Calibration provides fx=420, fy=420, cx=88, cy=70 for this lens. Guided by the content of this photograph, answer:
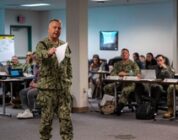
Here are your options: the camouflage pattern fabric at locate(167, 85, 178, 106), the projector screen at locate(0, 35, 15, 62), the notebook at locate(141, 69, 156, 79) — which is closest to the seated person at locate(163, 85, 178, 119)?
the camouflage pattern fabric at locate(167, 85, 178, 106)

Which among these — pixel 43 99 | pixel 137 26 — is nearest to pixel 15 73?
pixel 43 99

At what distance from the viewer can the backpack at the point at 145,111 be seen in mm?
7719

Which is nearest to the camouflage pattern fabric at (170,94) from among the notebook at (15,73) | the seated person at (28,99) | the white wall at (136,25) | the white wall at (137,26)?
the seated person at (28,99)

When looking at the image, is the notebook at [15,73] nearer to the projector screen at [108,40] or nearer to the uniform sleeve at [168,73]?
the uniform sleeve at [168,73]

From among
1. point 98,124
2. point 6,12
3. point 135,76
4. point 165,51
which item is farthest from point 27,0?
point 98,124

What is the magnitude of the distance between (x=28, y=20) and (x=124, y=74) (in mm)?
8833

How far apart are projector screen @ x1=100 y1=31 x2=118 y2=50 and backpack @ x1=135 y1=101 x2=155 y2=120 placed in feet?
21.8

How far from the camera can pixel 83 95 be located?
345 inches

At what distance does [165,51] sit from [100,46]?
2.72m

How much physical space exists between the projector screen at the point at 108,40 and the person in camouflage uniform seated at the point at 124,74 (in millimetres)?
5747

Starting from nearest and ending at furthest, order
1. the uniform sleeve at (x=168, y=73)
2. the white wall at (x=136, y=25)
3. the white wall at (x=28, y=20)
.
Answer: the uniform sleeve at (x=168, y=73) < the white wall at (x=136, y=25) < the white wall at (x=28, y=20)

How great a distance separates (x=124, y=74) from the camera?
830 cm

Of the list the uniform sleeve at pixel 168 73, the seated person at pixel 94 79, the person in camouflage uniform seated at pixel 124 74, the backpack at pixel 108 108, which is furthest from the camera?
the seated person at pixel 94 79

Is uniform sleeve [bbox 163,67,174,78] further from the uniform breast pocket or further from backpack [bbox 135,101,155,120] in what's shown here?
the uniform breast pocket
